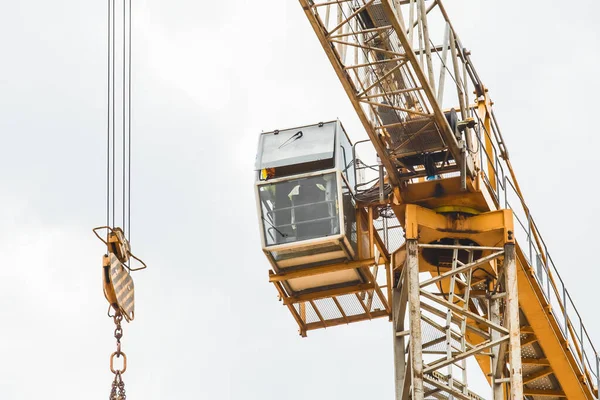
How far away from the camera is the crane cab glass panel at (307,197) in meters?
33.6

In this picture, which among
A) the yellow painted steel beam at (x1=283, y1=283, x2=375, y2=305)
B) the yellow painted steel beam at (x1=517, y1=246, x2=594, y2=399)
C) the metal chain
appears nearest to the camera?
the metal chain

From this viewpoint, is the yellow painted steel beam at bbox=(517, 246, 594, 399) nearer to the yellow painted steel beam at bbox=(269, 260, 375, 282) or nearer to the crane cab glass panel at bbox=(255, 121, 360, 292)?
the yellow painted steel beam at bbox=(269, 260, 375, 282)

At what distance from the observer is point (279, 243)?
33812 millimetres

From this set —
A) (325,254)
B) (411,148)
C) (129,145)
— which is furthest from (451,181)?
(129,145)

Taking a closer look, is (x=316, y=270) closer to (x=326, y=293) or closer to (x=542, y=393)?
(x=326, y=293)

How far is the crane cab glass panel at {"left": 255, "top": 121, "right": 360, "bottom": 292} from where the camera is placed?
33594 millimetres

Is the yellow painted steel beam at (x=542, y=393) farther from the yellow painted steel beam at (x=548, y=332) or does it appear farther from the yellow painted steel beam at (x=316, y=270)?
the yellow painted steel beam at (x=316, y=270)

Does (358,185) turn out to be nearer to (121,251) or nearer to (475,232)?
(475,232)

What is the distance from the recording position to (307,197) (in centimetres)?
3384

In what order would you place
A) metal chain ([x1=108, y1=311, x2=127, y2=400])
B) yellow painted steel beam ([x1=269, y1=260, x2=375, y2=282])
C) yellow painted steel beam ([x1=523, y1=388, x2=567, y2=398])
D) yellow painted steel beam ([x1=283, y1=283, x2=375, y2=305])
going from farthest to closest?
1. yellow painted steel beam ([x1=523, y1=388, x2=567, y2=398])
2. yellow painted steel beam ([x1=283, y1=283, x2=375, y2=305])
3. yellow painted steel beam ([x1=269, y1=260, x2=375, y2=282])
4. metal chain ([x1=108, y1=311, x2=127, y2=400])

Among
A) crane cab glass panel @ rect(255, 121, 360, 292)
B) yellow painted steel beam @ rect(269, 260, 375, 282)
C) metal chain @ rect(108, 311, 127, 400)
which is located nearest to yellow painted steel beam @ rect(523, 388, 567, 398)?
crane cab glass panel @ rect(255, 121, 360, 292)

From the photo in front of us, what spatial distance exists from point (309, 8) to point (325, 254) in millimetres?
5839

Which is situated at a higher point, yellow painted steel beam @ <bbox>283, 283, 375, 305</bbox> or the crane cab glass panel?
the crane cab glass panel

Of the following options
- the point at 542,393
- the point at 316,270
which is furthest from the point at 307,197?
the point at 542,393
